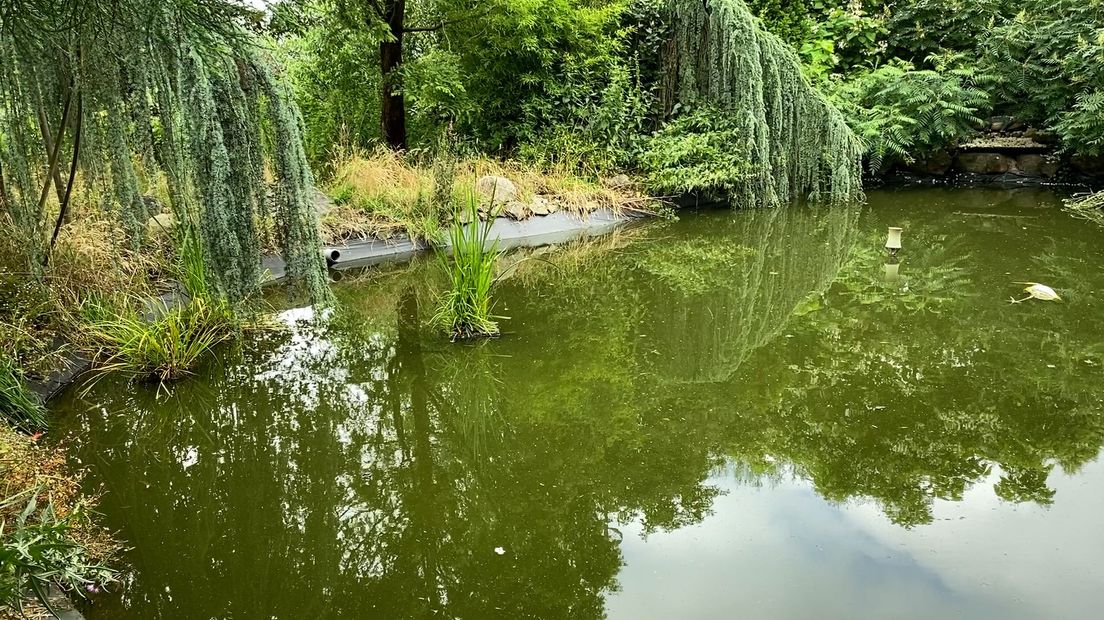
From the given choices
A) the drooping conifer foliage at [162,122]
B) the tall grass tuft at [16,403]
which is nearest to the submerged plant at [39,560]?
the tall grass tuft at [16,403]

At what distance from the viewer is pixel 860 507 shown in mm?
2830

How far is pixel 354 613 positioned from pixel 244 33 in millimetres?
2457

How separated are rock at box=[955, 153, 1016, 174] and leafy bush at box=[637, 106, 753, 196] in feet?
13.7

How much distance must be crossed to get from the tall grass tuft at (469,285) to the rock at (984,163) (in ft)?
29.1

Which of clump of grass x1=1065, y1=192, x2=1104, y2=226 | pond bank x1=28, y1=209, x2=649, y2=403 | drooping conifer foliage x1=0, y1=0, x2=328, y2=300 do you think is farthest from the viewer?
clump of grass x1=1065, y1=192, x2=1104, y2=226

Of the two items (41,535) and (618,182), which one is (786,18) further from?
(41,535)

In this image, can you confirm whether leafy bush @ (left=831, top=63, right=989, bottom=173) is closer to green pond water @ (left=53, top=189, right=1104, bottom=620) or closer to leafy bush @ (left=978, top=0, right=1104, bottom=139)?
leafy bush @ (left=978, top=0, right=1104, bottom=139)

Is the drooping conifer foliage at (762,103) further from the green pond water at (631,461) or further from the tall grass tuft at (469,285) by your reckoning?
the tall grass tuft at (469,285)

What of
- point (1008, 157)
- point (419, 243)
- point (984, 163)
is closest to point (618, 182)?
point (419, 243)

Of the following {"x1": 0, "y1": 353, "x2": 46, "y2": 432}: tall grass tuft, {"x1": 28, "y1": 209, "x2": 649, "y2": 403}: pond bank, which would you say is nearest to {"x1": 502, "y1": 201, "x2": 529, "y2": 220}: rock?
{"x1": 28, "y1": 209, "x2": 649, "y2": 403}: pond bank

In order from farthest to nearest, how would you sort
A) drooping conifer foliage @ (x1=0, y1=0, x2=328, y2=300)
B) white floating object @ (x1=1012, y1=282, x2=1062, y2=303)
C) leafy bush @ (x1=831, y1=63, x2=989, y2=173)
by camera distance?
leafy bush @ (x1=831, y1=63, x2=989, y2=173) < white floating object @ (x1=1012, y1=282, x2=1062, y2=303) < drooping conifer foliage @ (x1=0, y1=0, x2=328, y2=300)

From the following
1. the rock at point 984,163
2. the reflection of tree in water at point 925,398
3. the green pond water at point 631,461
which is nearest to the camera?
the green pond water at point 631,461

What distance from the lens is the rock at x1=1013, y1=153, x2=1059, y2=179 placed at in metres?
9.91

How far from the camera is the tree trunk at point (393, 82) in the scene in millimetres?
7555
